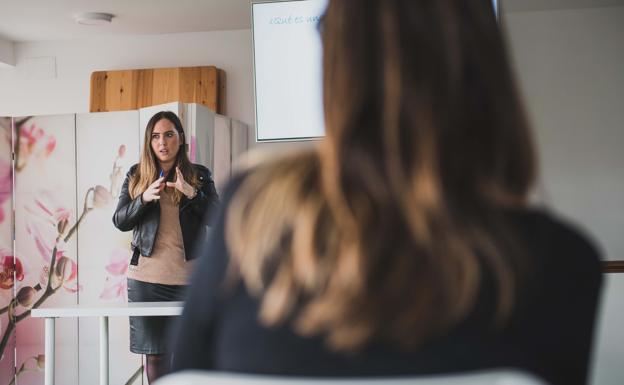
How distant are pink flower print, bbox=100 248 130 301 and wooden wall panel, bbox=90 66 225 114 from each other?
178 centimetres

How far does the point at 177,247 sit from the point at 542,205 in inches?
119

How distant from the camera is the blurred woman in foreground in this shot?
690 millimetres

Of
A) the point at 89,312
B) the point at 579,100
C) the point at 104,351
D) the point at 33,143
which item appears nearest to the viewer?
the point at 89,312

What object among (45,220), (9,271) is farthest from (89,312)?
(9,271)

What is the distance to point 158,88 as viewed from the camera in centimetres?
621

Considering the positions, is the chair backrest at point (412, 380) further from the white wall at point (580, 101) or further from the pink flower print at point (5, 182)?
the white wall at point (580, 101)

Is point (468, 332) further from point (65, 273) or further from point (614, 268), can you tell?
point (65, 273)

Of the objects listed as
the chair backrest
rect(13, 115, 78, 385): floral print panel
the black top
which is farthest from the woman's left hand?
the chair backrest

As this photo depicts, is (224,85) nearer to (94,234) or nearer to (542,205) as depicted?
(94,234)

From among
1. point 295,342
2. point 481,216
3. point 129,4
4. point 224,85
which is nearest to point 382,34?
point 481,216

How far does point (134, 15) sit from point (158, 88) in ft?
2.20

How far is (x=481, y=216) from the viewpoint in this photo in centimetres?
72

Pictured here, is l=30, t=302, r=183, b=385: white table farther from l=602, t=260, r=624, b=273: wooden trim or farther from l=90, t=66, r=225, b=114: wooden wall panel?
l=90, t=66, r=225, b=114: wooden wall panel

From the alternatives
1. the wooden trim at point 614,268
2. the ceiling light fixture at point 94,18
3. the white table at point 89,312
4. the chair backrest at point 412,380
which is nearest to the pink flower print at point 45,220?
the ceiling light fixture at point 94,18
